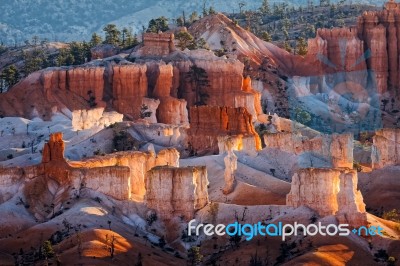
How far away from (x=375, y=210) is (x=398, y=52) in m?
57.9

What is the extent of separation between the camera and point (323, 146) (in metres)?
109

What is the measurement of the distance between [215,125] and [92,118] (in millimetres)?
12264

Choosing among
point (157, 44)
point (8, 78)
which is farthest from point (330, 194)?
point (8, 78)

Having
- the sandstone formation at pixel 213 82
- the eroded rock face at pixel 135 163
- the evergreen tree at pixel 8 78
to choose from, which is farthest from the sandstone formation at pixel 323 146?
the evergreen tree at pixel 8 78

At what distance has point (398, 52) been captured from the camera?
154m

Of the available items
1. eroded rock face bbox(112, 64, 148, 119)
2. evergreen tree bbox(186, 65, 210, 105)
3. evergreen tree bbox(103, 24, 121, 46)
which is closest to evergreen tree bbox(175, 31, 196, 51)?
evergreen tree bbox(103, 24, 121, 46)

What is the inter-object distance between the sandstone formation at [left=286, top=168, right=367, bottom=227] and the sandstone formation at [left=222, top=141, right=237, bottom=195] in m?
11.1

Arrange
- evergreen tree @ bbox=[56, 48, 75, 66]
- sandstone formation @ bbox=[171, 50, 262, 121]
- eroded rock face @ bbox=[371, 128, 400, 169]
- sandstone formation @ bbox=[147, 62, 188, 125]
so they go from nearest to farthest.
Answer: eroded rock face @ bbox=[371, 128, 400, 169] → sandstone formation @ bbox=[147, 62, 188, 125] → sandstone formation @ bbox=[171, 50, 262, 121] → evergreen tree @ bbox=[56, 48, 75, 66]

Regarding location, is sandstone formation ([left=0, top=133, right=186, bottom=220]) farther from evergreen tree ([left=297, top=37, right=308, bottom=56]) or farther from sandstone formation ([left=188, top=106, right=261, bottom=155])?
evergreen tree ([left=297, top=37, right=308, bottom=56])

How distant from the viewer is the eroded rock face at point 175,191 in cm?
8844

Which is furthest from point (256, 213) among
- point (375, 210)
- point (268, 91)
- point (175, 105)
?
point (268, 91)

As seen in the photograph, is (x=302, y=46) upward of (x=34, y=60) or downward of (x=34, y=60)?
upward

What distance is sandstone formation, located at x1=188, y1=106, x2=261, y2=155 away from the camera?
11319 cm

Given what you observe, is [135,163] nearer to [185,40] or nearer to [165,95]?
[165,95]
